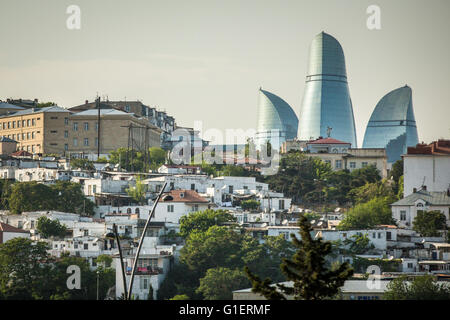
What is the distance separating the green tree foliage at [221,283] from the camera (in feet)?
149

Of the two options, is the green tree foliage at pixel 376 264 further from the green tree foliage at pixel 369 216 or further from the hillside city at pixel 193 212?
the green tree foliage at pixel 369 216

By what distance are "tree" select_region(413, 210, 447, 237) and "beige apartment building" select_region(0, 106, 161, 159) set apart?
32449 millimetres

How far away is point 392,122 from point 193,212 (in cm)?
10334

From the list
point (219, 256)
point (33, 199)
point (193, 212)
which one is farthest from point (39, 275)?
point (33, 199)

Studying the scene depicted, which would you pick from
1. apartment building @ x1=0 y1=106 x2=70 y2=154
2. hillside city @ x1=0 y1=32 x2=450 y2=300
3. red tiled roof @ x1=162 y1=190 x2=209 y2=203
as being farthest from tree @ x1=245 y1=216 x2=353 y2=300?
apartment building @ x1=0 y1=106 x2=70 y2=154

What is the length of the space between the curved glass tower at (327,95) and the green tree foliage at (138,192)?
9655 cm

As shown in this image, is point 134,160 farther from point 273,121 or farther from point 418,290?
point 273,121

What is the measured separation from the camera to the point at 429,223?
57.0m

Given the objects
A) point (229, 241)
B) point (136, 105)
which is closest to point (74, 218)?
point (229, 241)

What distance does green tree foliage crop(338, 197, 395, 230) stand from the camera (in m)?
56.7
